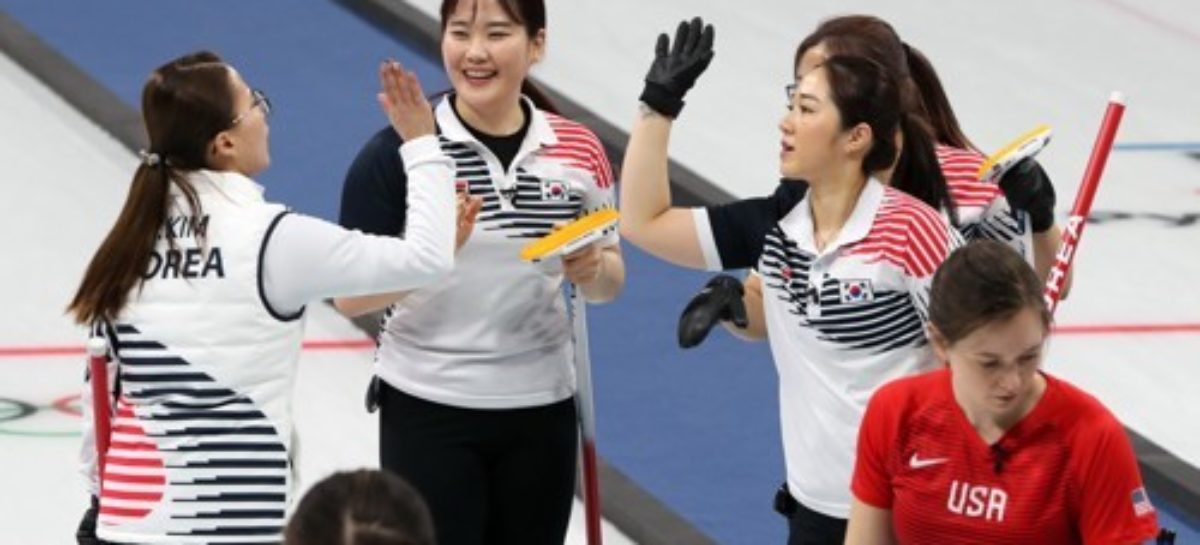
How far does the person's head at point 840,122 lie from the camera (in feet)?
15.6

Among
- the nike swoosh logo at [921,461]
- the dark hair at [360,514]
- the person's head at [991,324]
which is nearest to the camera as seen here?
the dark hair at [360,514]

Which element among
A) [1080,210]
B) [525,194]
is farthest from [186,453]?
[1080,210]

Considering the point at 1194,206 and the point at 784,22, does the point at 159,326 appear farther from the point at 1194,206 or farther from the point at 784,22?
the point at 784,22

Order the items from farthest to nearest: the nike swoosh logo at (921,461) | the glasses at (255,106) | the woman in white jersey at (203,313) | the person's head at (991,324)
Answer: the glasses at (255,106), the woman in white jersey at (203,313), the nike swoosh logo at (921,461), the person's head at (991,324)

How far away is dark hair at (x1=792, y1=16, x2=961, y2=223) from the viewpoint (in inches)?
194

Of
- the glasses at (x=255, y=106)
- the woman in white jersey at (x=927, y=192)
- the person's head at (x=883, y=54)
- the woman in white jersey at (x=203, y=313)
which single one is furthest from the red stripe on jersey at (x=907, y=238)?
the glasses at (x=255, y=106)

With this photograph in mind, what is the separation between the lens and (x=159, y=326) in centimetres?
436

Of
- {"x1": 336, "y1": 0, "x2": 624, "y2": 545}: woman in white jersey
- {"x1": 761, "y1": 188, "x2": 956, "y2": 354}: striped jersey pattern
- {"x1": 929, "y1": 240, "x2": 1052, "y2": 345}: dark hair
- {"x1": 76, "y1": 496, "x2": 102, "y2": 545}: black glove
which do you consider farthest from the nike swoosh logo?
{"x1": 76, "y1": 496, "x2": 102, "y2": 545}: black glove

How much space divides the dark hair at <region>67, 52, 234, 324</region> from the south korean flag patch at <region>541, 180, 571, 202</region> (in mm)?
783

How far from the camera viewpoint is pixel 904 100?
491 centimetres

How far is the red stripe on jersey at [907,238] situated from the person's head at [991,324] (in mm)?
553

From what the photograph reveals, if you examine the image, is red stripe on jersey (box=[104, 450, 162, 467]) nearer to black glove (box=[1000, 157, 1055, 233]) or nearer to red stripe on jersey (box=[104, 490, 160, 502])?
red stripe on jersey (box=[104, 490, 160, 502])

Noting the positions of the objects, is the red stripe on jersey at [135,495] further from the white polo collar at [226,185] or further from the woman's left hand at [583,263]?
the woman's left hand at [583,263]

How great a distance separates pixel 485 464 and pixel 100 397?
890 mm
